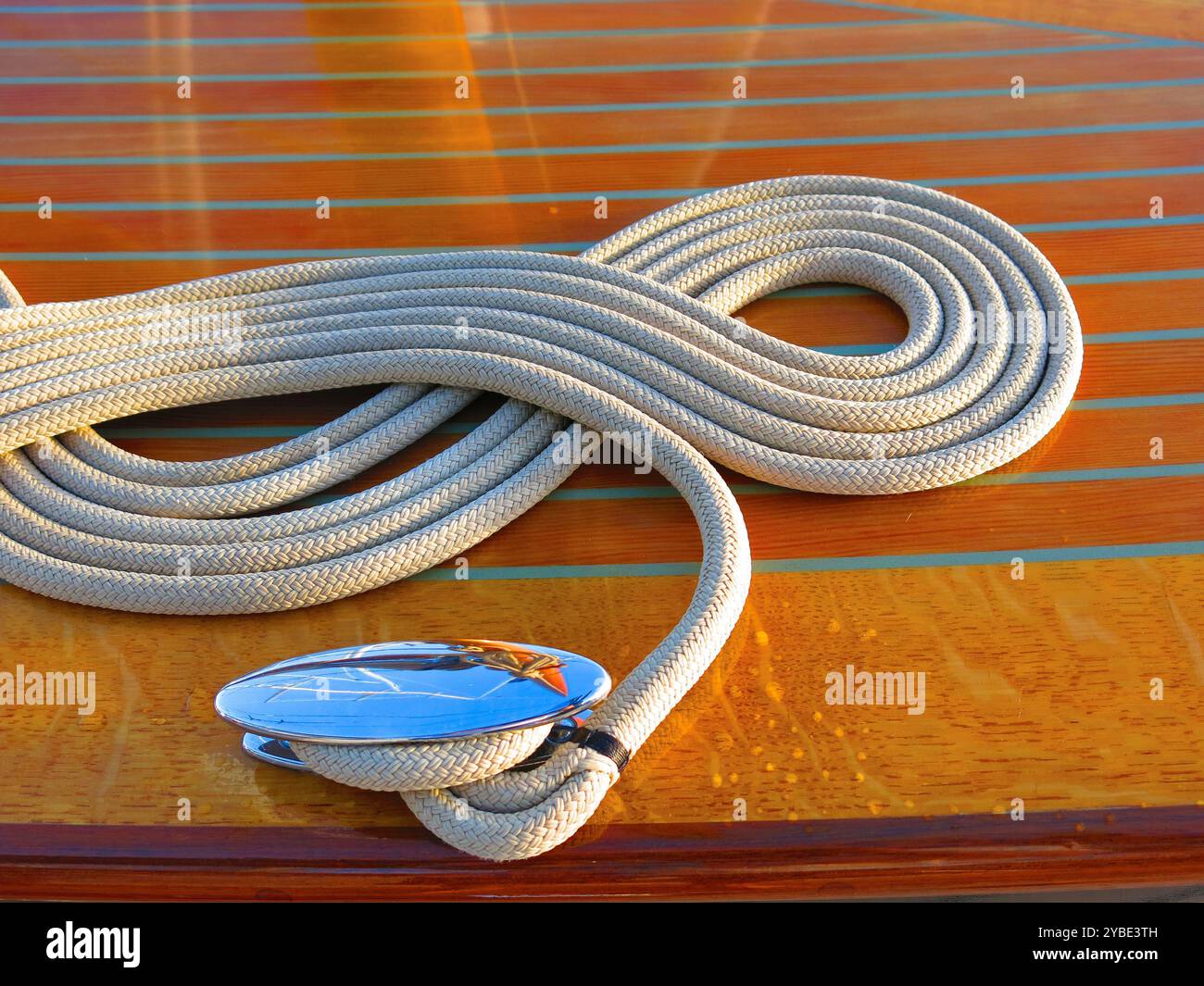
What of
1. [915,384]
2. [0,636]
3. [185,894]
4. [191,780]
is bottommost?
[185,894]

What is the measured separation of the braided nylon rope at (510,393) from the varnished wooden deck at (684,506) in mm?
59

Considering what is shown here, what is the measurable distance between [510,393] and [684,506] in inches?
10.4

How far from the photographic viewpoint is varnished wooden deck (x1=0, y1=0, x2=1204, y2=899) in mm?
1220

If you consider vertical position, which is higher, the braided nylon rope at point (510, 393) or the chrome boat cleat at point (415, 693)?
the braided nylon rope at point (510, 393)

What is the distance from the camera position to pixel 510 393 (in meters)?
1.52

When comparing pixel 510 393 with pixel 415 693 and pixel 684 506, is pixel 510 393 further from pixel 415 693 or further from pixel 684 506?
pixel 415 693

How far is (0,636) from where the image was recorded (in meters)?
1.38

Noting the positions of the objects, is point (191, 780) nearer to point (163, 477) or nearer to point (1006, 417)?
point (163, 477)

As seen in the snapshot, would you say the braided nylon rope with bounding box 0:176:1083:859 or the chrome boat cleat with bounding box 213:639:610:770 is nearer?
the chrome boat cleat with bounding box 213:639:610:770

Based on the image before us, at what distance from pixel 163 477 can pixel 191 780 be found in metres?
0.41

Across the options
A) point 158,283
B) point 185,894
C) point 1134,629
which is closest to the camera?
point 185,894

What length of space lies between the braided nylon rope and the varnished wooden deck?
0.06 meters

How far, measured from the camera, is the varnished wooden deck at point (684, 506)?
122 centimetres

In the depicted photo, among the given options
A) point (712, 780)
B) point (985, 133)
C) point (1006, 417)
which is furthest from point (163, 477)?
point (985, 133)
